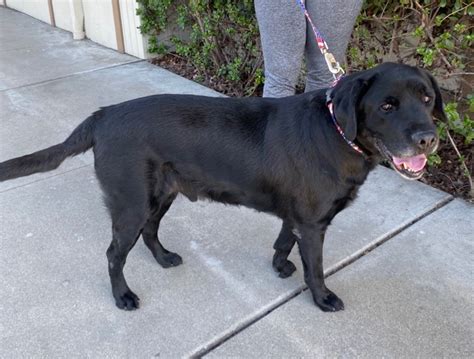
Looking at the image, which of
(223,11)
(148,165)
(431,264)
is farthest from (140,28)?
(431,264)

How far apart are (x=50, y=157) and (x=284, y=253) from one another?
4.41ft

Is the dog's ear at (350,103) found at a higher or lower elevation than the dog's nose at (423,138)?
higher

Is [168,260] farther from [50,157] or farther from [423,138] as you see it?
[423,138]

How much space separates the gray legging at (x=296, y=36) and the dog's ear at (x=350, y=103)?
1.00 m

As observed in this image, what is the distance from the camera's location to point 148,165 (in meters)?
2.49

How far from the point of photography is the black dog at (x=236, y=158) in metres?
2.41

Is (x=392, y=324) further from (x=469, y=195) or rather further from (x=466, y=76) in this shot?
(x=466, y=76)

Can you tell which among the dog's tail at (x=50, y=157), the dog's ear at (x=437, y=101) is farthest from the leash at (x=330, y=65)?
the dog's tail at (x=50, y=157)

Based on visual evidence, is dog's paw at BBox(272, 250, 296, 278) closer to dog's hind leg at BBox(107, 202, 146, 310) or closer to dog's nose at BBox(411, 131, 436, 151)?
dog's hind leg at BBox(107, 202, 146, 310)

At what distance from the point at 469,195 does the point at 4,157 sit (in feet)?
12.0

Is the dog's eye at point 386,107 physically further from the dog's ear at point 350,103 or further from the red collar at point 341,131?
the red collar at point 341,131

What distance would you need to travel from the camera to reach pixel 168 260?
3.00 metres

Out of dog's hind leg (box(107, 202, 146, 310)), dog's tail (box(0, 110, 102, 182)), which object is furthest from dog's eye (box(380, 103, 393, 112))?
dog's tail (box(0, 110, 102, 182))

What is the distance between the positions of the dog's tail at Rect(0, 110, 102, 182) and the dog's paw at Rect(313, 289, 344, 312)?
4.64 feet
